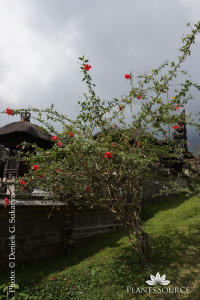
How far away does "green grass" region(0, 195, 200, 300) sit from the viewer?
16.5 ft

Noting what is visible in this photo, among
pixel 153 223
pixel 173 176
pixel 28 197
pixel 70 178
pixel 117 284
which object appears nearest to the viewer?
pixel 117 284

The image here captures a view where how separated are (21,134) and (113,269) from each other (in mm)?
8637

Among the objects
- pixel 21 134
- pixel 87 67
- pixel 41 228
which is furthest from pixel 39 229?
pixel 21 134

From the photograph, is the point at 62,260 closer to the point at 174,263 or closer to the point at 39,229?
the point at 39,229

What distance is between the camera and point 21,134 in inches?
464

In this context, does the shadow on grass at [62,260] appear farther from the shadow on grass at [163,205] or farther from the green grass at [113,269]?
the shadow on grass at [163,205]

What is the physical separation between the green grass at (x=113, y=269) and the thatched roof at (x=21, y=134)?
20.9ft

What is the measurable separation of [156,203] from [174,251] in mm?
6939

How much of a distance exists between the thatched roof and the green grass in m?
6.38

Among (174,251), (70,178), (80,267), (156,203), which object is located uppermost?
(70,178)

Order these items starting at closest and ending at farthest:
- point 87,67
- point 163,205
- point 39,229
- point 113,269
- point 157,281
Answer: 1. point 157,281
2. point 87,67
3. point 113,269
4. point 39,229
5. point 163,205

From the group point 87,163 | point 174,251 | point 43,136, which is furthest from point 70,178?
point 43,136

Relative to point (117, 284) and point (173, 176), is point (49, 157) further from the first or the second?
point (173, 176)

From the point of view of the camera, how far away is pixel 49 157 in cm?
564
